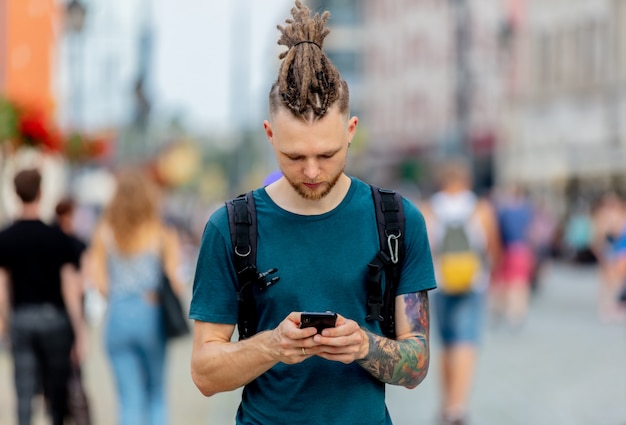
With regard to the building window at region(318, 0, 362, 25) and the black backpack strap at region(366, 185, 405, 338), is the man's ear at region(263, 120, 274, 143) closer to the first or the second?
the black backpack strap at region(366, 185, 405, 338)

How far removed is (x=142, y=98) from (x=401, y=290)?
26370 millimetres

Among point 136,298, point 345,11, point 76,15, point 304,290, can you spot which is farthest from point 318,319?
point 345,11

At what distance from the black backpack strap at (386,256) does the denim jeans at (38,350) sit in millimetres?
4641

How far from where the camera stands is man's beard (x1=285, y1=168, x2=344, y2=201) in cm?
343

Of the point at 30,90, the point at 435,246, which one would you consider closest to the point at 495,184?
the point at 30,90

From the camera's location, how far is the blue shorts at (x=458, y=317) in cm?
990

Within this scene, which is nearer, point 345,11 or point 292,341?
point 292,341

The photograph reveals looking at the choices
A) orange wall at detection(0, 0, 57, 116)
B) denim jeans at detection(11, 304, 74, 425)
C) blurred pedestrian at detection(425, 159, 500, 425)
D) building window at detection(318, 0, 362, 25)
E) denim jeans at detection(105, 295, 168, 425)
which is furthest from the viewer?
building window at detection(318, 0, 362, 25)

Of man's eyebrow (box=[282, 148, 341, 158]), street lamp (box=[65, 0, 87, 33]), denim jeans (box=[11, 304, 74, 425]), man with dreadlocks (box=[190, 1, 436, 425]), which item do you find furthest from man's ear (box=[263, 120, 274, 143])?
street lamp (box=[65, 0, 87, 33])

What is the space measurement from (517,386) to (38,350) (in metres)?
5.41

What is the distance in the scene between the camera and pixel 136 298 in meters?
7.79

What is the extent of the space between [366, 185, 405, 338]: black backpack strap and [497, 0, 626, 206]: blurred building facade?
39.5m

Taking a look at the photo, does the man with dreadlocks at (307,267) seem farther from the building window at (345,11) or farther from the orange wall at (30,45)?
the building window at (345,11)

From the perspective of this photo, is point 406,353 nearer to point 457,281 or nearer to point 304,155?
point 304,155
